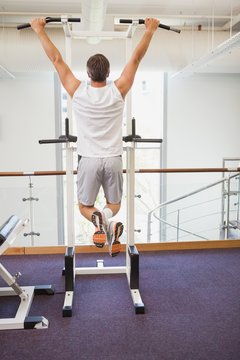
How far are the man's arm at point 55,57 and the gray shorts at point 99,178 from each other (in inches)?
20.8

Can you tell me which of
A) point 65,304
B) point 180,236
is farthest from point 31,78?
point 65,304

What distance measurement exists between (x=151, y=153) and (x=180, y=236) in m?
2.12

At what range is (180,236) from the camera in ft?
18.5

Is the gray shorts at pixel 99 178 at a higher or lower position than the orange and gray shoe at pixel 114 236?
higher

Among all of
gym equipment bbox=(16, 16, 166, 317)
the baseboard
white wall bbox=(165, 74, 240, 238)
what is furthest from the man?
white wall bbox=(165, 74, 240, 238)

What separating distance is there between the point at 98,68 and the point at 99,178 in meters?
0.76

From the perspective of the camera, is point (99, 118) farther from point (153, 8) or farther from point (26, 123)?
point (26, 123)

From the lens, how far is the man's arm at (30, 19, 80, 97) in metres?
2.41

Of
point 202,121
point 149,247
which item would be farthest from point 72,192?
point 202,121

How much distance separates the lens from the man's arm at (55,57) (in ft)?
7.92

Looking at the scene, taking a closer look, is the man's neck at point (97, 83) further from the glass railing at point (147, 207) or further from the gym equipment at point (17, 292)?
the glass railing at point (147, 207)

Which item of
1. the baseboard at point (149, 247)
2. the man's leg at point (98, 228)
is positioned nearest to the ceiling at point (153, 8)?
the baseboard at point (149, 247)

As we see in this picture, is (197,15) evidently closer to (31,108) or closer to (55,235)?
(31,108)

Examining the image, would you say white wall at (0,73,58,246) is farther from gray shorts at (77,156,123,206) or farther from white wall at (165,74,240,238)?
gray shorts at (77,156,123,206)
